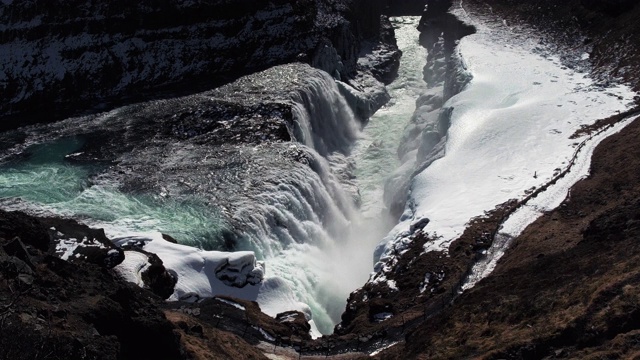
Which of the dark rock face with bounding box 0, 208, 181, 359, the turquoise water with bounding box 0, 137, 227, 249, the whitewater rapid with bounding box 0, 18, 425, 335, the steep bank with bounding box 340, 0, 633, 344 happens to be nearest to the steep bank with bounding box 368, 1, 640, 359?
the steep bank with bounding box 340, 0, 633, 344

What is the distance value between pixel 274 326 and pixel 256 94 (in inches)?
1127

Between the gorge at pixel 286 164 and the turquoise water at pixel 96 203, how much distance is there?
15 cm

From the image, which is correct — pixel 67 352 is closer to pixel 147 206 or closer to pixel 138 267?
pixel 138 267

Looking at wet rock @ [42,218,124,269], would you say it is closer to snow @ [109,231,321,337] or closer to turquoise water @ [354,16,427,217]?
snow @ [109,231,321,337]

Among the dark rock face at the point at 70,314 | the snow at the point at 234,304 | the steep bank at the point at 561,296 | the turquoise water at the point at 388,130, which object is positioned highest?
the dark rock face at the point at 70,314

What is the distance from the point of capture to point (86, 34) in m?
55.2

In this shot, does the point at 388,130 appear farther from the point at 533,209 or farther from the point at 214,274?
the point at 214,274

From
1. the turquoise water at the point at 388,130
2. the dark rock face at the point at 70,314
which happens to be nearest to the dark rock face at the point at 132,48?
the turquoise water at the point at 388,130

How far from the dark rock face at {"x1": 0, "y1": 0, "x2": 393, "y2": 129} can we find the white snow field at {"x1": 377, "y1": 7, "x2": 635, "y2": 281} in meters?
17.6

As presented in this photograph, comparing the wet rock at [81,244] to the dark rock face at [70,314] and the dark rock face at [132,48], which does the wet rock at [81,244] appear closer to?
the dark rock face at [70,314]

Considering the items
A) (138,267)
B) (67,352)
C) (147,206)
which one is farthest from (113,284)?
(147,206)

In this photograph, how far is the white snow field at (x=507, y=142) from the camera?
34.2 m

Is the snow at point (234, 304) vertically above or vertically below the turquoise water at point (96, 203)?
above

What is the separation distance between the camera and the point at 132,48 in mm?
55188
